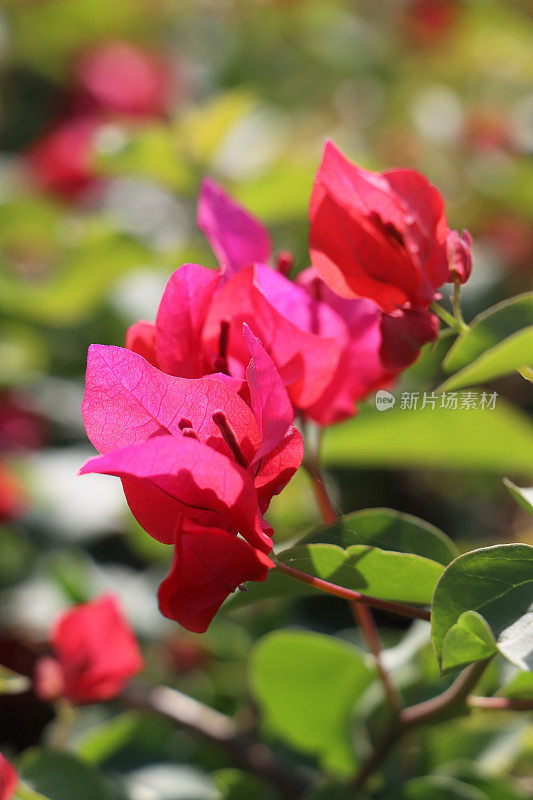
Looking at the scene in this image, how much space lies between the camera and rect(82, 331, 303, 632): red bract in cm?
33

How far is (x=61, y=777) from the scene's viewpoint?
56 cm

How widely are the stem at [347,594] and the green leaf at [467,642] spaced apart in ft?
0.13

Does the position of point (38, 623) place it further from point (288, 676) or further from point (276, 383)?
point (276, 383)

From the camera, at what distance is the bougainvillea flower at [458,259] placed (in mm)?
404

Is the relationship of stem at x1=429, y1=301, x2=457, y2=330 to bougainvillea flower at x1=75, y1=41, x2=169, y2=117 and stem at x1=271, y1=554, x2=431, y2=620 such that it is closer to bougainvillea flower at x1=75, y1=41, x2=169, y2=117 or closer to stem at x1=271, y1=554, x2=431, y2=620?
stem at x1=271, y1=554, x2=431, y2=620

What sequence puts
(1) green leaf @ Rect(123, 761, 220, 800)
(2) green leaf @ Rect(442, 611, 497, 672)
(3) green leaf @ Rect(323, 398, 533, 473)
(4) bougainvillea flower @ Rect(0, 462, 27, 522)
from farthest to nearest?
A: (4) bougainvillea flower @ Rect(0, 462, 27, 522) < (3) green leaf @ Rect(323, 398, 533, 473) < (1) green leaf @ Rect(123, 761, 220, 800) < (2) green leaf @ Rect(442, 611, 497, 672)

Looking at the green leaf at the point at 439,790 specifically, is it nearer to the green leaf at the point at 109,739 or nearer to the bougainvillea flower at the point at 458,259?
the green leaf at the point at 109,739

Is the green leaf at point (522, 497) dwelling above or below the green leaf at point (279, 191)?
above

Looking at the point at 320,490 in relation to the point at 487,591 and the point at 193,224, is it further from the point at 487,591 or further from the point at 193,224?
the point at 193,224

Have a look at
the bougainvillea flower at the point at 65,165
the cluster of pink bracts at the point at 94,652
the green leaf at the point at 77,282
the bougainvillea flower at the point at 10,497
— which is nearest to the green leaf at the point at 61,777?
the cluster of pink bracts at the point at 94,652

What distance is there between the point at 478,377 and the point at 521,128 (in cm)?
101

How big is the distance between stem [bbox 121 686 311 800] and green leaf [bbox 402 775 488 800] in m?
0.10

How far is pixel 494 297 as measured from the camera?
47.3 inches

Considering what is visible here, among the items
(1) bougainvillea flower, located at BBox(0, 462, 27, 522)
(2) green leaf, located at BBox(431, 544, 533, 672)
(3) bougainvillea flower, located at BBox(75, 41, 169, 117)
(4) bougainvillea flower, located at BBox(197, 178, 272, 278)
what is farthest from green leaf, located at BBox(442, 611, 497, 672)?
(3) bougainvillea flower, located at BBox(75, 41, 169, 117)
